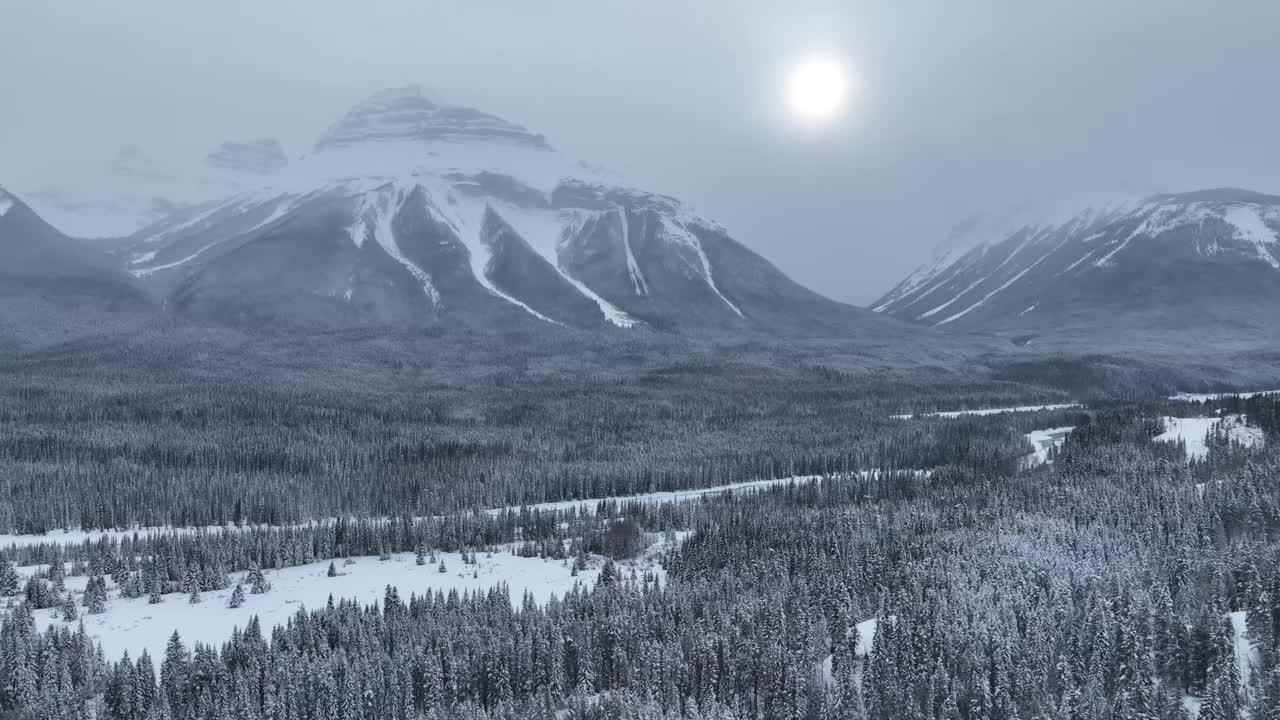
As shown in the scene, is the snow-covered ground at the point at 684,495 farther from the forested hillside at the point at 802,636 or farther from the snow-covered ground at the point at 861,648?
the snow-covered ground at the point at 861,648

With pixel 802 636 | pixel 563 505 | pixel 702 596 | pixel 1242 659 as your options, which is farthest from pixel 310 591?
pixel 1242 659

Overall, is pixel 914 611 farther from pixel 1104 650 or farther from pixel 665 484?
pixel 665 484

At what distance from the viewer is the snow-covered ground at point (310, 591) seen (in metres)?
96.2

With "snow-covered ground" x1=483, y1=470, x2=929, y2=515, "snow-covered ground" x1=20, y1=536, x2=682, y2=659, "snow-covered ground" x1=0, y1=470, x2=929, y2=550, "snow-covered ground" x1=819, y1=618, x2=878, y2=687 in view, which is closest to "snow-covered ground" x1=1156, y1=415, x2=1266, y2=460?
"snow-covered ground" x1=483, y1=470, x2=929, y2=515

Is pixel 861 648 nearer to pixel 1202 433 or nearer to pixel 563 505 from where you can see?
pixel 563 505

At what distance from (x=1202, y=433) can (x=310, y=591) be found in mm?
162217

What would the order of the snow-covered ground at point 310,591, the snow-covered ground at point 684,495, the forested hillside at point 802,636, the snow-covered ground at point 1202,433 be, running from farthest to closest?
1. the snow-covered ground at point 1202,433
2. the snow-covered ground at point 684,495
3. the snow-covered ground at point 310,591
4. the forested hillside at point 802,636

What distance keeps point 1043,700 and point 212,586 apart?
89.9 meters

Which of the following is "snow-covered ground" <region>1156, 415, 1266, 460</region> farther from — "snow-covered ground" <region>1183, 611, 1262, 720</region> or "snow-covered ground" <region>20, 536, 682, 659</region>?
"snow-covered ground" <region>20, 536, 682, 659</region>

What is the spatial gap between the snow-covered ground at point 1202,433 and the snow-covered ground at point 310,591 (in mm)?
100355

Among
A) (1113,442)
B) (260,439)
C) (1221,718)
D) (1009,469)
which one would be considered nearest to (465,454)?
(260,439)

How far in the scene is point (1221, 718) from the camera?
60438mm

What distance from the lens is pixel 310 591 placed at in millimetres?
112438

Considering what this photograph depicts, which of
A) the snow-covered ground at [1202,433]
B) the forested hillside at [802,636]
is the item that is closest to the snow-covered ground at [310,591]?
the forested hillside at [802,636]
